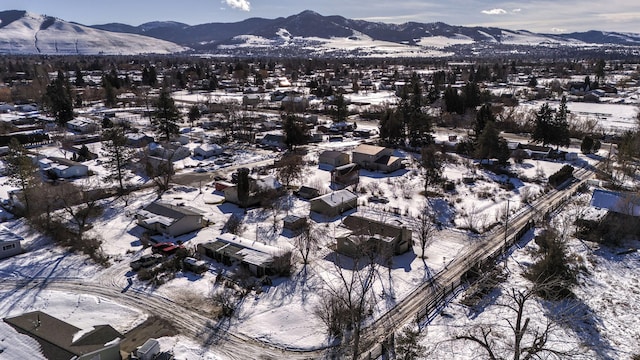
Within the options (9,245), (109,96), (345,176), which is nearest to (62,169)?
(9,245)

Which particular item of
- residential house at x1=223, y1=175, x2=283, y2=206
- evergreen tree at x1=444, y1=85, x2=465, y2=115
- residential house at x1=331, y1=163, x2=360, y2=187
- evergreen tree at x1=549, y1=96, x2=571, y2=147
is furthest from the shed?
evergreen tree at x1=444, y1=85, x2=465, y2=115

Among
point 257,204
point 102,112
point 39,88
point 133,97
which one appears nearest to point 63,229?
point 257,204

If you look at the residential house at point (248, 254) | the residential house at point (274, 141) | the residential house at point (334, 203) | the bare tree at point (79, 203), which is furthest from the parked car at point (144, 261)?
the residential house at point (274, 141)

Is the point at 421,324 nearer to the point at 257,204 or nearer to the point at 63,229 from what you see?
the point at 257,204

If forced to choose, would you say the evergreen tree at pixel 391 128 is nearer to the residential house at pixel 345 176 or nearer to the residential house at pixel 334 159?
the residential house at pixel 334 159

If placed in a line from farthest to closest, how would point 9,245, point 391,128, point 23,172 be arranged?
1. point 391,128
2. point 23,172
3. point 9,245

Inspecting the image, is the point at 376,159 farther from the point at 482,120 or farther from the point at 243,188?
the point at 243,188

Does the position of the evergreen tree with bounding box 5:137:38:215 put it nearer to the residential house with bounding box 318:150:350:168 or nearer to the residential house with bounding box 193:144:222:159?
the residential house with bounding box 193:144:222:159
